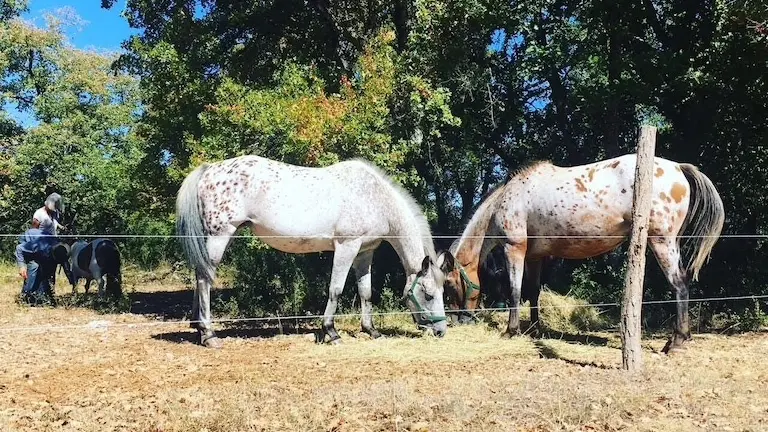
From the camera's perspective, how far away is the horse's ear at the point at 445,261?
7945mm

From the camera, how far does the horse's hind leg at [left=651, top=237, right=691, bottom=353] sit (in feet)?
22.3

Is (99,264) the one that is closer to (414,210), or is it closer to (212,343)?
(212,343)

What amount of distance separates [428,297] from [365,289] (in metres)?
0.93

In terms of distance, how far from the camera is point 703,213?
722 cm

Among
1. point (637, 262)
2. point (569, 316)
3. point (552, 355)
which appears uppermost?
point (637, 262)

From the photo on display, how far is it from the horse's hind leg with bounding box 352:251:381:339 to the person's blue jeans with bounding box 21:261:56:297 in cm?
582

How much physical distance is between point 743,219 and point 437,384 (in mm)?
6468

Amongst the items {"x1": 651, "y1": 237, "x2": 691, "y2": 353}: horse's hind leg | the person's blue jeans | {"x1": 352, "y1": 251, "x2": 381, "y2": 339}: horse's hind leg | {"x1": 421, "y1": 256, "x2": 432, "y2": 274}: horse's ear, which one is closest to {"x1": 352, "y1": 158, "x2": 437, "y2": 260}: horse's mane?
{"x1": 421, "y1": 256, "x2": 432, "y2": 274}: horse's ear

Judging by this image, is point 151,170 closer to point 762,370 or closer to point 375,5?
point 375,5

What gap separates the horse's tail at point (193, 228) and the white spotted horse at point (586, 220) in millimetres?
3108

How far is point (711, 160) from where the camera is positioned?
9320mm

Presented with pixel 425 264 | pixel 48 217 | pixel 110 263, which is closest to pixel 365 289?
pixel 425 264

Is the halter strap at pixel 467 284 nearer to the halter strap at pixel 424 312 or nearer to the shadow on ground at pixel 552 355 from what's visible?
the halter strap at pixel 424 312

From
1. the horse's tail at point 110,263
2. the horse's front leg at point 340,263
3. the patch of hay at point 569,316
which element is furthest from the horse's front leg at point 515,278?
the horse's tail at point 110,263
